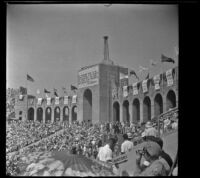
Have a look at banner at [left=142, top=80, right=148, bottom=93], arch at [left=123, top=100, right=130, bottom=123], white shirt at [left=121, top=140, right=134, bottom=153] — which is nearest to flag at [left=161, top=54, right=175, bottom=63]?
banner at [left=142, top=80, right=148, bottom=93]

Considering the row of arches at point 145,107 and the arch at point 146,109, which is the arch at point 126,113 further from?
the arch at point 146,109

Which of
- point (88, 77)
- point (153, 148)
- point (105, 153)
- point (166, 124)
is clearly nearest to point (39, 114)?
point (88, 77)

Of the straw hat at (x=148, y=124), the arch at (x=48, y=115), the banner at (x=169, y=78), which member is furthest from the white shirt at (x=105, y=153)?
the banner at (x=169, y=78)

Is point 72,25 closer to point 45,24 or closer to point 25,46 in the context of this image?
point 45,24

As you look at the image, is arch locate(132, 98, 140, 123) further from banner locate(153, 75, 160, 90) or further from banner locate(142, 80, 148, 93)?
banner locate(153, 75, 160, 90)
